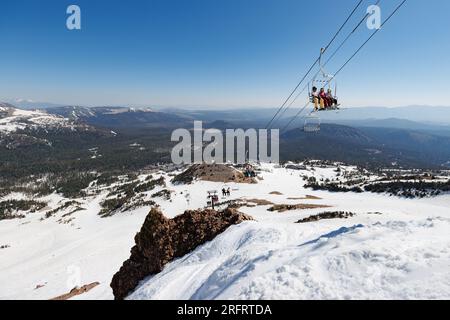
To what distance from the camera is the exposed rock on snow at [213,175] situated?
113 m

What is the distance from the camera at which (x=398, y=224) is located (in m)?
18.6

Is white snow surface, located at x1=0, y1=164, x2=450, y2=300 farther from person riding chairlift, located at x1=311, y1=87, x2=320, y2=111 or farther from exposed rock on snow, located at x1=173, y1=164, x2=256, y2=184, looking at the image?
exposed rock on snow, located at x1=173, y1=164, x2=256, y2=184

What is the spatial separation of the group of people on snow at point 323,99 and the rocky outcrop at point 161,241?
34.5 ft

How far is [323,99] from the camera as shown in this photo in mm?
23859

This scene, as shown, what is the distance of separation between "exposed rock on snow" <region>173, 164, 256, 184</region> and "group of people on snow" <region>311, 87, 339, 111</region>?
8570cm

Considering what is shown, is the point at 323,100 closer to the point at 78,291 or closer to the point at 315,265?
the point at 315,265

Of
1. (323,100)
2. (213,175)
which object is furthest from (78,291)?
(213,175)

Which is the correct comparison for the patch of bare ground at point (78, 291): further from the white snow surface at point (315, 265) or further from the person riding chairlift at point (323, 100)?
the person riding chairlift at point (323, 100)

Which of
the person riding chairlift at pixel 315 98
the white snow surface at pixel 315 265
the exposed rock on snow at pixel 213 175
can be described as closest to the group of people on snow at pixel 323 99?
the person riding chairlift at pixel 315 98

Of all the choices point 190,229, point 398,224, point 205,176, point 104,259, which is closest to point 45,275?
point 104,259

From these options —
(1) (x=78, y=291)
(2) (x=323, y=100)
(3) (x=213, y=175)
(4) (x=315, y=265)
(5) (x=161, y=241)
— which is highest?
(2) (x=323, y=100)

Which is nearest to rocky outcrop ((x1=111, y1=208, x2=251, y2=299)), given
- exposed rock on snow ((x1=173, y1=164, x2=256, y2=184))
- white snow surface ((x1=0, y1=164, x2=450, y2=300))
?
white snow surface ((x1=0, y1=164, x2=450, y2=300))

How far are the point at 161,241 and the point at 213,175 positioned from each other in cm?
9341
